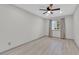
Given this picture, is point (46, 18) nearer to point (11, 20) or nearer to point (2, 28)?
point (11, 20)

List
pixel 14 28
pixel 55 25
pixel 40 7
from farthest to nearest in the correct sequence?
1. pixel 14 28
2. pixel 55 25
3. pixel 40 7

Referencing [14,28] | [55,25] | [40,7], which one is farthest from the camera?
[14,28]

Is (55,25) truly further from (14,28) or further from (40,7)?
(14,28)

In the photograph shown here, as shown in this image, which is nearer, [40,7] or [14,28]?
[40,7]

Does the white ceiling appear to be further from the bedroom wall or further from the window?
the window

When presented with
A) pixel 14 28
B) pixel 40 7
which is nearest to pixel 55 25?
pixel 40 7

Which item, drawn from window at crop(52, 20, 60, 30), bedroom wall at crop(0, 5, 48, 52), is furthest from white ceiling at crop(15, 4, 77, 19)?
window at crop(52, 20, 60, 30)

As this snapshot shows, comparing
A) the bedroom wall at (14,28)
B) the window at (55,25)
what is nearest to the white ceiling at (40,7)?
the bedroom wall at (14,28)

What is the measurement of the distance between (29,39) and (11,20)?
0.87m

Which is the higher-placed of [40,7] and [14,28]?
[40,7]

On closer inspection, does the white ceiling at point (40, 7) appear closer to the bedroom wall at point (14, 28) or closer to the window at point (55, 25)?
the bedroom wall at point (14, 28)

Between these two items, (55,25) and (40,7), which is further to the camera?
(55,25)

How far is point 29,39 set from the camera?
2881 mm

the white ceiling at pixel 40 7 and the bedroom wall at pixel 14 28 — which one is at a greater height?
the white ceiling at pixel 40 7
